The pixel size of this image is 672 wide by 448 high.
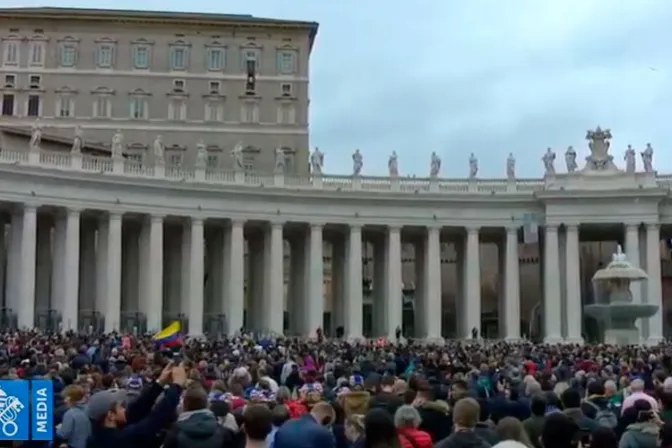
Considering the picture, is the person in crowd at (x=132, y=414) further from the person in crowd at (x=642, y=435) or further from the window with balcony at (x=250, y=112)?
the window with balcony at (x=250, y=112)

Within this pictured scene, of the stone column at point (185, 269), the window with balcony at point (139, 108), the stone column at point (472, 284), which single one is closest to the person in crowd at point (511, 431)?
the stone column at point (185, 269)

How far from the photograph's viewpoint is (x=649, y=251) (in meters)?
73.4

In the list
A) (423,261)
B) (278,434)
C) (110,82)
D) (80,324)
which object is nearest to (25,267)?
(80,324)

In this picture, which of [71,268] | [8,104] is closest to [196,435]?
[71,268]

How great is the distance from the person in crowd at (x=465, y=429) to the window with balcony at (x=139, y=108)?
90.1 meters

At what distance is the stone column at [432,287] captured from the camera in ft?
241

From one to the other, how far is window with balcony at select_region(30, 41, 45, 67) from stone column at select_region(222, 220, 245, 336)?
116 ft

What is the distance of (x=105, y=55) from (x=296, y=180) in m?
32.7

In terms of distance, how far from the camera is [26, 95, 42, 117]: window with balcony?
96.8m

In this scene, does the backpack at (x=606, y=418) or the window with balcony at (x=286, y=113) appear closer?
the backpack at (x=606, y=418)

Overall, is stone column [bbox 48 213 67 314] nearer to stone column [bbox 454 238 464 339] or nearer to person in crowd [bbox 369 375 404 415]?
stone column [bbox 454 238 464 339]

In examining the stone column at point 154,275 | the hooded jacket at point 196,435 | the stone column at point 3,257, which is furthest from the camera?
the stone column at point 154,275

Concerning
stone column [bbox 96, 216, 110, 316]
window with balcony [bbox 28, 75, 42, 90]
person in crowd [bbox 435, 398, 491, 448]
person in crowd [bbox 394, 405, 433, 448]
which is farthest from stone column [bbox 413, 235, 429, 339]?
person in crowd [bbox 435, 398, 491, 448]

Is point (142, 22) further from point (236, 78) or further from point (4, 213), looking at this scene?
point (4, 213)
